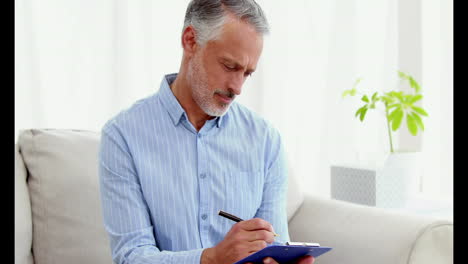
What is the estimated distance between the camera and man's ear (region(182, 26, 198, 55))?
1.31 m

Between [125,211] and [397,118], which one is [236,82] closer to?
[125,211]

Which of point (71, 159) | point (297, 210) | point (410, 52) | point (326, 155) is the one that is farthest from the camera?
point (326, 155)

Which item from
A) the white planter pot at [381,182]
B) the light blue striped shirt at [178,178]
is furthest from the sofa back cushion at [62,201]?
the white planter pot at [381,182]

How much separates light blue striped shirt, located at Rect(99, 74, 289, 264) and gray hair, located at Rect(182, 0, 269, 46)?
19 cm

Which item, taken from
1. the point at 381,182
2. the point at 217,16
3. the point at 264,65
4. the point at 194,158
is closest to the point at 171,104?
the point at 194,158

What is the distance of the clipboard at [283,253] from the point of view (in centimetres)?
101

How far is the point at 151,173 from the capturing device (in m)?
1.29

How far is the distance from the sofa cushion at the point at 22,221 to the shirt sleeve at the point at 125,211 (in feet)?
1.10

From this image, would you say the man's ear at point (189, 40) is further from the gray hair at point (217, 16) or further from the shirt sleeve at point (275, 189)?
the shirt sleeve at point (275, 189)

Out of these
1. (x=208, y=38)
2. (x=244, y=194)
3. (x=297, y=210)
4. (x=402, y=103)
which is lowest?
(x=297, y=210)

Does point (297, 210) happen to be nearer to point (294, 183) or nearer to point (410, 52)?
point (294, 183)

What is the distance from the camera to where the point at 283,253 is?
3.49ft
